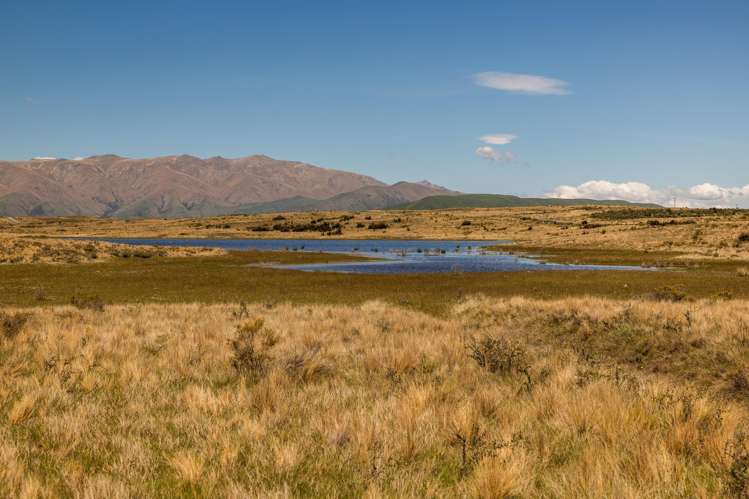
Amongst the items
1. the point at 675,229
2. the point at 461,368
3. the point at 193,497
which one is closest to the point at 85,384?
the point at 193,497

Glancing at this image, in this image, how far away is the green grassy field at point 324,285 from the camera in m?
29.7

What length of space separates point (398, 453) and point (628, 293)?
27619mm

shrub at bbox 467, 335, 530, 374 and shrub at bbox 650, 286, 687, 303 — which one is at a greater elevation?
shrub at bbox 467, 335, 530, 374

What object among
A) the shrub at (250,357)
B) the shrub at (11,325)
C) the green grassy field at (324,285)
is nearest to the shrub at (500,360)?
the shrub at (250,357)

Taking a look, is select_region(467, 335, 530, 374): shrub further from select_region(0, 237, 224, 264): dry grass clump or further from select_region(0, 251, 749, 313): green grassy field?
select_region(0, 237, 224, 264): dry grass clump

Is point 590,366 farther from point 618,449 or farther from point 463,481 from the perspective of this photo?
point 463,481

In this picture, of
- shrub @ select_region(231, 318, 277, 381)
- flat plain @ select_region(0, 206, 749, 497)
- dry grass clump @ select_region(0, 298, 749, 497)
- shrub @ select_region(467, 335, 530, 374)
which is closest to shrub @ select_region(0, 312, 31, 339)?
flat plain @ select_region(0, 206, 749, 497)

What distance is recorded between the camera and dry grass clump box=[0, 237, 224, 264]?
174 feet

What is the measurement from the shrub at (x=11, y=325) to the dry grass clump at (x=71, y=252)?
40885 millimetres

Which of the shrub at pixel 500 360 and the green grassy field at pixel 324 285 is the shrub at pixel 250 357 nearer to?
A: the shrub at pixel 500 360

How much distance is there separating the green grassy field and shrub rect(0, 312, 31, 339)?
452 inches

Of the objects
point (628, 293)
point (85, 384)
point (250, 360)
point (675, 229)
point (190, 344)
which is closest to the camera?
point (85, 384)

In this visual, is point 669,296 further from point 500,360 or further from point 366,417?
point 366,417

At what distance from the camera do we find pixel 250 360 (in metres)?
11.8
